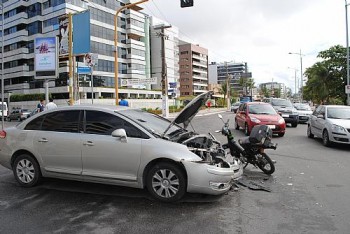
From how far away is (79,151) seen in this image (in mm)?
5703

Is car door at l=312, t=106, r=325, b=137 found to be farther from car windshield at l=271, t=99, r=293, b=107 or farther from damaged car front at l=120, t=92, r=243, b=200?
damaged car front at l=120, t=92, r=243, b=200

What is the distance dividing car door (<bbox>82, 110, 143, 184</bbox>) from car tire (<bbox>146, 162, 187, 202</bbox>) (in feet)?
0.99

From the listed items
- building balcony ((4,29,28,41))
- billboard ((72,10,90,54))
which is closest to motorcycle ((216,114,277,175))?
billboard ((72,10,90,54))

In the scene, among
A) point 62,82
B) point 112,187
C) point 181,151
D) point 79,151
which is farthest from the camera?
point 62,82

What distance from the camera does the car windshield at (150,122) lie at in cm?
569

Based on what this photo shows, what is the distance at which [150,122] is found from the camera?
602 cm

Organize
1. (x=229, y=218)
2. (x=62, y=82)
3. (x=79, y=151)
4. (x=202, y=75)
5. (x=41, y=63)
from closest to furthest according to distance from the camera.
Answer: (x=229, y=218)
(x=79, y=151)
(x=41, y=63)
(x=62, y=82)
(x=202, y=75)

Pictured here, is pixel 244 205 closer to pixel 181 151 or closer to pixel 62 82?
pixel 181 151

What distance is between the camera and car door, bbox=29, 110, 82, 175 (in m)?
5.76

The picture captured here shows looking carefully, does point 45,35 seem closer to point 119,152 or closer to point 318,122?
point 318,122

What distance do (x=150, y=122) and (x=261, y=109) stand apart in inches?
385

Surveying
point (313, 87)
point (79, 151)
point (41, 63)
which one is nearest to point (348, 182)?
point (79, 151)

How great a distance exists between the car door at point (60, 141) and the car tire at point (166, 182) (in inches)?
53.1

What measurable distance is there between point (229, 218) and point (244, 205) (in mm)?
644
